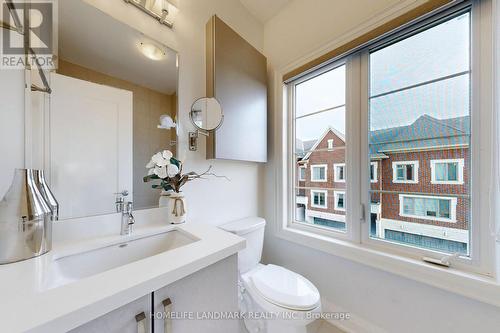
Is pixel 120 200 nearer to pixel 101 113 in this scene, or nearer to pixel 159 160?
pixel 159 160

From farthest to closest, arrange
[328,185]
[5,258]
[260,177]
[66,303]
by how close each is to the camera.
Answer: [260,177], [328,185], [5,258], [66,303]

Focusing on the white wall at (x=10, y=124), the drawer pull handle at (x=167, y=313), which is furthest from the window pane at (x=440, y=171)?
the white wall at (x=10, y=124)

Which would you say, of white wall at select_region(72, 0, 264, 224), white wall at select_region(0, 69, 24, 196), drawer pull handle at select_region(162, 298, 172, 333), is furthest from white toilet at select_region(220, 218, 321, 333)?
white wall at select_region(0, 69, 24, 196)

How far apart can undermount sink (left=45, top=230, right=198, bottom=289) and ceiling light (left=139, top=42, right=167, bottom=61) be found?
39.0 inches

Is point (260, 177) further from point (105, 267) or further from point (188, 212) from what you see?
point (105, 267)

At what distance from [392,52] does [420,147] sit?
601 mm

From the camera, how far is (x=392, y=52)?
1.13 m

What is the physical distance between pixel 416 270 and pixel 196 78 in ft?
5.52

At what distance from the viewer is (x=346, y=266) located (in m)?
1.23

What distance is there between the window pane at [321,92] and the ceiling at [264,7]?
0.67 m

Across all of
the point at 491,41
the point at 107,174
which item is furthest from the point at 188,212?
the point at 491,41

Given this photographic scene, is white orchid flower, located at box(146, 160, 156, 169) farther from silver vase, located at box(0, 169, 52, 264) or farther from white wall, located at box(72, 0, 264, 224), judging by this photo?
silver vase, located at box(0, 169, 52, 264)

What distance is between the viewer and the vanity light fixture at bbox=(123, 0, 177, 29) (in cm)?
100

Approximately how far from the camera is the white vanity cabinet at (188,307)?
1.55 feet
